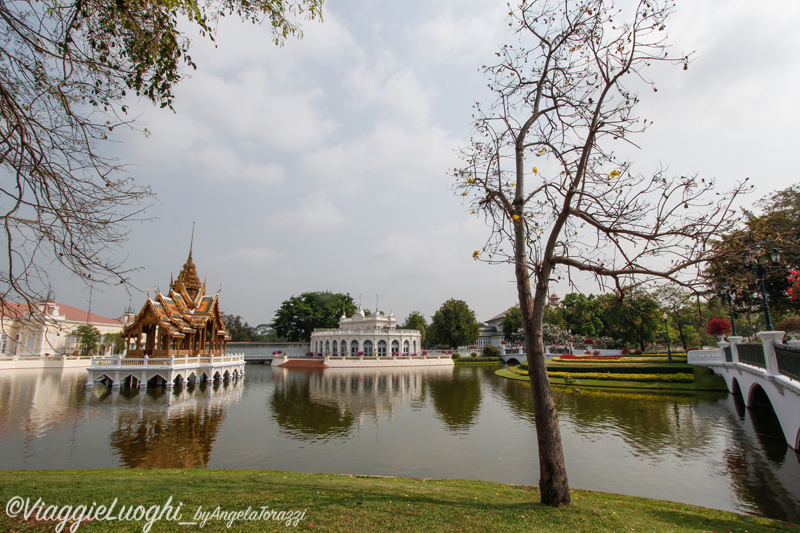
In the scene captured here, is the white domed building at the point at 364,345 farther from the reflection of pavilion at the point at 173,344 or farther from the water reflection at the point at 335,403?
the water reflection at the point at 335,403

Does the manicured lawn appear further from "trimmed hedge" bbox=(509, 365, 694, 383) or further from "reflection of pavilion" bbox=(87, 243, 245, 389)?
"reflection of pavilion" bbox=(87, 243, 245, 389)

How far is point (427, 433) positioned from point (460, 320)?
4670 cm

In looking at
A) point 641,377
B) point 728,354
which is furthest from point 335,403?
point 728,354

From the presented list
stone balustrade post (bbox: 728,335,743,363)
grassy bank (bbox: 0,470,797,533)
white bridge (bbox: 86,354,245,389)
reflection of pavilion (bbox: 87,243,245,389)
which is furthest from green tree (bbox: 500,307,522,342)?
grassy bank (bbox: 0,470,797,533)

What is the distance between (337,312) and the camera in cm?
6831

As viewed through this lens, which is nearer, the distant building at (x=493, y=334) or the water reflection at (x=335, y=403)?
the water reflection at (x=335, y=403)

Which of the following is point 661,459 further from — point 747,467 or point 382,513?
point 382,513

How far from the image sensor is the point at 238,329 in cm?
7819

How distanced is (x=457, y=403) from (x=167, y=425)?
12.4 metres

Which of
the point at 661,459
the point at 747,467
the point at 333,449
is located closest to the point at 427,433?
the point at 333,449

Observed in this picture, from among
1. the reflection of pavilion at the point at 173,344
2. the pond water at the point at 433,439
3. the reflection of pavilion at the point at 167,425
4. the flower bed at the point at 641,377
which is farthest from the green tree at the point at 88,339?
the flower bed at the point at 641,377

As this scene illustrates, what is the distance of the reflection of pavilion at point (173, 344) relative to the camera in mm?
23641

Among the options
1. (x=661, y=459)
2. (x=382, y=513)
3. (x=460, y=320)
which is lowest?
(x=661, y=459)

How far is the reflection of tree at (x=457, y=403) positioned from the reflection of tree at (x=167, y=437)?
26.7 ft
